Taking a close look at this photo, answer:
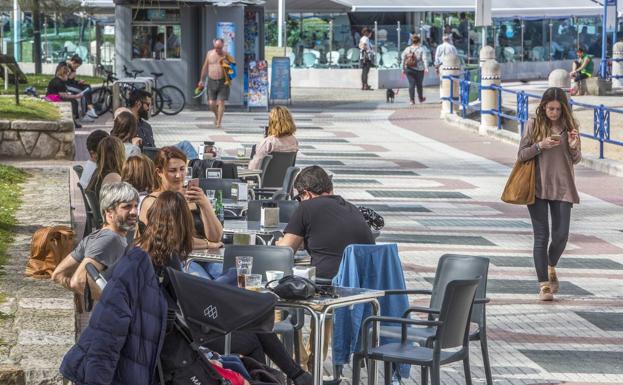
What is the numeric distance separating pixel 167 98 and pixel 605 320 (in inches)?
912

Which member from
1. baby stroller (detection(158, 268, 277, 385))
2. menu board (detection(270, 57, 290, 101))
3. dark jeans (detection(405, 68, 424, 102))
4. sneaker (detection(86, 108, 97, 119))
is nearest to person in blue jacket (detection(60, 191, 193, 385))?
baby stroller (detection(158, 268, 277, 385))

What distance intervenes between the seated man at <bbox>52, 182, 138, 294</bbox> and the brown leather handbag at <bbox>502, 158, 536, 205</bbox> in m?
4.13

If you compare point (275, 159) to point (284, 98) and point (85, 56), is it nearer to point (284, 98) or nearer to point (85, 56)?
point (284, 98)

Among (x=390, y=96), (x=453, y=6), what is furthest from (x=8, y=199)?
(x=453, y=6)

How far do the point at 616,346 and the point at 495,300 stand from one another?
1930 millimetres

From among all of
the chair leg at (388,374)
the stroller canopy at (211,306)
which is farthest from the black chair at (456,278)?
the stroller canopy at (211,306)

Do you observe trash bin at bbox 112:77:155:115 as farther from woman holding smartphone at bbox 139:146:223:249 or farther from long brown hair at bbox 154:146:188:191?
long brown hair at bbox 154:146:188:191

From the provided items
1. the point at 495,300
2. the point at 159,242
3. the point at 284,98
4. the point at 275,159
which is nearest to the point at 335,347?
the point at 159,242

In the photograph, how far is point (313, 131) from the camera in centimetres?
3059

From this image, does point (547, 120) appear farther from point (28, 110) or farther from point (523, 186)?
point (28, 110)

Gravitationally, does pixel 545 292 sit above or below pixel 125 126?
below

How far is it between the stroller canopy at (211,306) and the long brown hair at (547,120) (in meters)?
5.59

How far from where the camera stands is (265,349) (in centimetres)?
831

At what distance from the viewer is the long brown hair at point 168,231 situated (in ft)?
25.4
